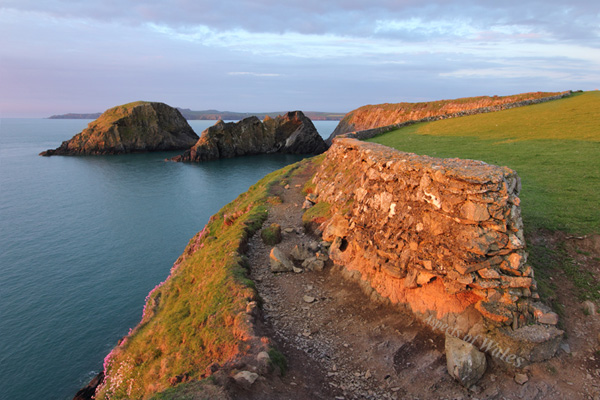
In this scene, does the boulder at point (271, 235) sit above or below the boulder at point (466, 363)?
above

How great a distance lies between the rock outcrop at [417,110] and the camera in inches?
1875

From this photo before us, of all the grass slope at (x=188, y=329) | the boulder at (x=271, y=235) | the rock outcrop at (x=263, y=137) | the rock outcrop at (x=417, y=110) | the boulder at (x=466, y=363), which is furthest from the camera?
the rock outcrop at (x=263, y=137)

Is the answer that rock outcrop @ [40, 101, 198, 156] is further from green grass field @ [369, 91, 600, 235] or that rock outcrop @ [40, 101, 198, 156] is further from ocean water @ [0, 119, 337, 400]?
green grass field @ [369, 91, 600, 235]

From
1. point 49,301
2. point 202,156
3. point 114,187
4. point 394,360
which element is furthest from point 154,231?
point 202,156

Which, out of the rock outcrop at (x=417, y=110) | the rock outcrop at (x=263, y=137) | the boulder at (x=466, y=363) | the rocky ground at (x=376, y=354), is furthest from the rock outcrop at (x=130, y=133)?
the boulder at (x=466, y=363)

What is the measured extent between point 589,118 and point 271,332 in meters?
32.7

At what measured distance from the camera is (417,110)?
87.8m

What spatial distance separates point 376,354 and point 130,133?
124 metres

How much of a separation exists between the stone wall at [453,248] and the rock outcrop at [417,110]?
25996mm

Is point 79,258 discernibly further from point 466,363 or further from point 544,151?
point 544,151

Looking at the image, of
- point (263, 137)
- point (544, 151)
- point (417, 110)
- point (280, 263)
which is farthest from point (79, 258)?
point (263, 137)

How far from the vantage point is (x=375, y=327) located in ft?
43.4

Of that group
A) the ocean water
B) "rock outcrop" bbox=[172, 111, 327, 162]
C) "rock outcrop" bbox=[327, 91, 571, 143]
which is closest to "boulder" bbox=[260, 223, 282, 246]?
the ocean water

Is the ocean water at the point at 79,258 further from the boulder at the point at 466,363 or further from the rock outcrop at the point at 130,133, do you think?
the rock outcrop at the point at 130,133
